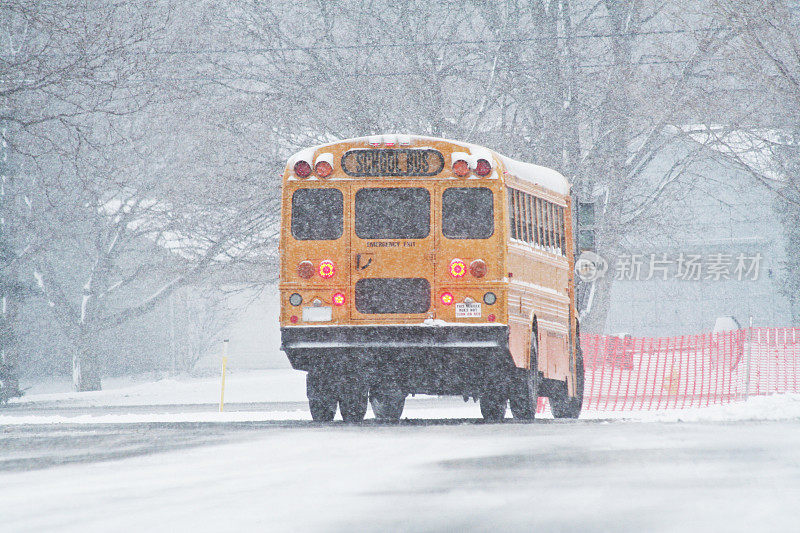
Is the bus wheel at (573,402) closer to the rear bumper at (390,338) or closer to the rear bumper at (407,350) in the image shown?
the rear bumper at (407,350)

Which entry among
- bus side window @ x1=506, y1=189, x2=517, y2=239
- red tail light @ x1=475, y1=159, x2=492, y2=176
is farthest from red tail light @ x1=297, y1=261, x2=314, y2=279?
bus side window @ x1=506, y1=189, x2=517, y2=239

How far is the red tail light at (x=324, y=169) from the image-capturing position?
14359 millimetres

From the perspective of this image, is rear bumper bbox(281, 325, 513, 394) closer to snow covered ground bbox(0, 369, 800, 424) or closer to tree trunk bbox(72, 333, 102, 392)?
snow covered ground bbox(0, 369, 800, 424)

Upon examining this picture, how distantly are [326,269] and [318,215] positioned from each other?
0.58 meters

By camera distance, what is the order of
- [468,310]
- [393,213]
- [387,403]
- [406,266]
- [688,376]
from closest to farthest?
[468,310] → [406,266] → [393,213] → [387,403] → [688,376]

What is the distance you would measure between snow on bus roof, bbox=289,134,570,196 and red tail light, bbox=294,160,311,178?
5 cm

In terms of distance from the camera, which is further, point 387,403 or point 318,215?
point 387,403

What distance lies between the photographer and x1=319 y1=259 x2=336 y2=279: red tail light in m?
14.2

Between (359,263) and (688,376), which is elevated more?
(359,263)

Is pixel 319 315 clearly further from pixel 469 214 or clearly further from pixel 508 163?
pixel 508 163

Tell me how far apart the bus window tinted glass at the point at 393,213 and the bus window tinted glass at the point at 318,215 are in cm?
21

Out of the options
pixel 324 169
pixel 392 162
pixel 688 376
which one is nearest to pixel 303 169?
pixel 324 169

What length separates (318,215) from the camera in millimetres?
14367

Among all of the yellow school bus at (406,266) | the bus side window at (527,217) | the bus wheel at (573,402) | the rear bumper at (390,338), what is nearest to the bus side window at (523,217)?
the bus side window at (527,217)
